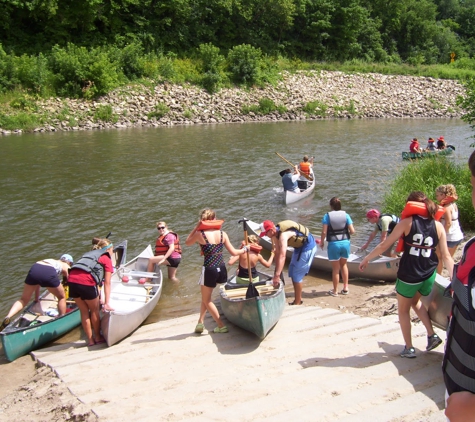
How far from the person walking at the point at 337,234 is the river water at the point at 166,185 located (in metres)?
0.82

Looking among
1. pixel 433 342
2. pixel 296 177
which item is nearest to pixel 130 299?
pixel 433 342

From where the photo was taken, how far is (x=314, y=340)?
5.34 metres

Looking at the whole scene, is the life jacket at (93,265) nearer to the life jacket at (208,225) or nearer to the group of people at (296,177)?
the life jacket at (208,225)

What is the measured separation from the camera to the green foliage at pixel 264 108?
36.4m

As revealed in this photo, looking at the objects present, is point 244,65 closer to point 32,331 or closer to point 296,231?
point 296,231

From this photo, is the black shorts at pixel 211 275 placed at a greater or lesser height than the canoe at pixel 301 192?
greater

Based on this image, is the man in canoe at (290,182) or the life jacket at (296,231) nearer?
the life jacket at (296,231)

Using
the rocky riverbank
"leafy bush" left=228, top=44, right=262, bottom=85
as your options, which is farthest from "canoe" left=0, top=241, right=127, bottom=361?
"leafy bush" left=228, top=44, right=262, bottom=85

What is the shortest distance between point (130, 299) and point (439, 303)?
509cm

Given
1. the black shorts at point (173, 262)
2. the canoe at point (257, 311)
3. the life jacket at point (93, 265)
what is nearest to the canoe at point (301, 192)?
the black shorts at point (173, 262)

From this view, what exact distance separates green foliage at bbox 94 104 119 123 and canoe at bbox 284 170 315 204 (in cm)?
1918

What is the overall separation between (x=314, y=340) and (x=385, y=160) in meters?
17.1

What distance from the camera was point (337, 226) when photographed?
7805 millimetres

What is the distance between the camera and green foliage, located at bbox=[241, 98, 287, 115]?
3641 centimetres
